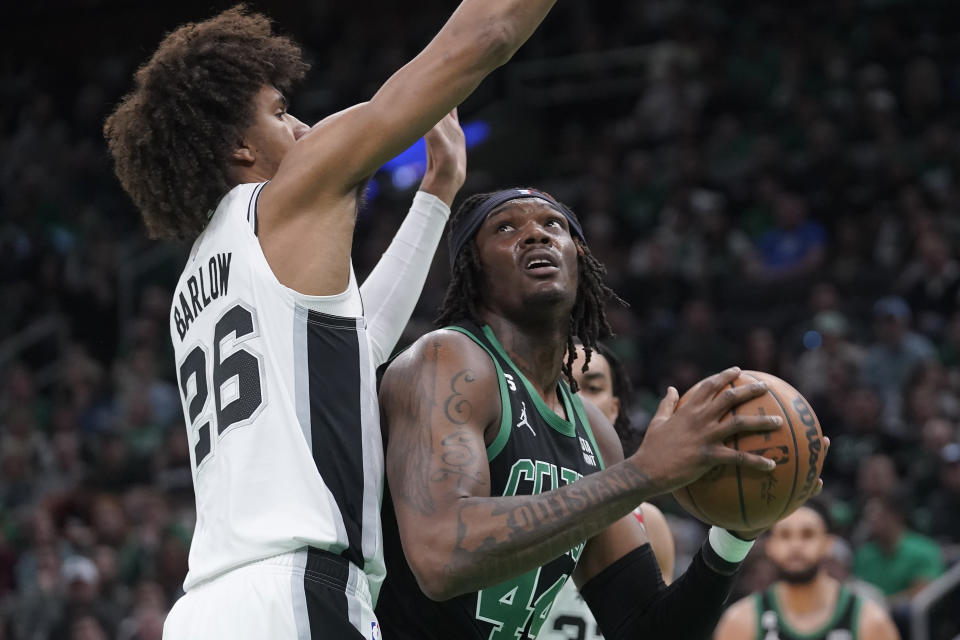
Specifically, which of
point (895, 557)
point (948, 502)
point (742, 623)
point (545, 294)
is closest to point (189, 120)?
point (545, 294)

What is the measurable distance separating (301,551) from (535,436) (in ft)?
2.74

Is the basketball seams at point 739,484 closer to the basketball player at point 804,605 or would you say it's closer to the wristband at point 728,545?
the wristband at point 728,545

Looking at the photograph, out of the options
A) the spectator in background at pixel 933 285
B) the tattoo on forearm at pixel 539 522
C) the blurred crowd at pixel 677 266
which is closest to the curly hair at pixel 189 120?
the tattoo on forearm at pixel 539 522

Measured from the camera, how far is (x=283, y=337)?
2.89 m

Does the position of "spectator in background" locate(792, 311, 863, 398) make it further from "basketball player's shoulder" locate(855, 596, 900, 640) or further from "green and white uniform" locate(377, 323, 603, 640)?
"green and white uniform" locate(377, 323, 603, 640)

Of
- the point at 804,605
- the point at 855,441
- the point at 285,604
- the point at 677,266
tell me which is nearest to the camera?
the point at 285,604

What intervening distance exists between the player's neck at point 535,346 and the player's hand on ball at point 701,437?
29.5 inches

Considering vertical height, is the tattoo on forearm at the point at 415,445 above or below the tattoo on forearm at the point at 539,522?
above

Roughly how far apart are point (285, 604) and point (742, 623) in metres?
4.20

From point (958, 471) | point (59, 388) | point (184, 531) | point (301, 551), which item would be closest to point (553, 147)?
point (59, 388)

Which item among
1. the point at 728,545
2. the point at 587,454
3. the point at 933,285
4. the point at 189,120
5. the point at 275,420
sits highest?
the point at 189,120

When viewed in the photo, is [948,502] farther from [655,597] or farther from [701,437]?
[701,437]

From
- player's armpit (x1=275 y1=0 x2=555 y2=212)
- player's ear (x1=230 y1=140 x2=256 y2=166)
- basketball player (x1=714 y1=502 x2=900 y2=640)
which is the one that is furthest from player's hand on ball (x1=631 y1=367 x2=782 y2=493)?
basketball player (x1=714 y1=502 x2=900 y2=640)

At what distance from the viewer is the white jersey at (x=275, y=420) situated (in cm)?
282
